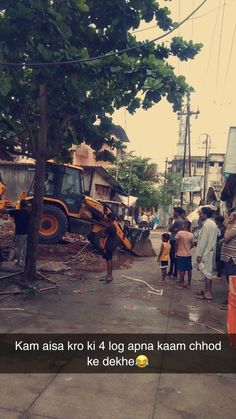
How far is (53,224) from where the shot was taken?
12.6 metres

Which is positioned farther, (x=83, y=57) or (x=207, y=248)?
(x=207, y=248)

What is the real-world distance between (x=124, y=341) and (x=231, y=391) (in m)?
1.59

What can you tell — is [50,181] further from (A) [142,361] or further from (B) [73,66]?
(A) [142,361]

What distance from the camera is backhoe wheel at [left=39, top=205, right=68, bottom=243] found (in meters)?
12.4

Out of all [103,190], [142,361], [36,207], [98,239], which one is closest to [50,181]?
[98,239]

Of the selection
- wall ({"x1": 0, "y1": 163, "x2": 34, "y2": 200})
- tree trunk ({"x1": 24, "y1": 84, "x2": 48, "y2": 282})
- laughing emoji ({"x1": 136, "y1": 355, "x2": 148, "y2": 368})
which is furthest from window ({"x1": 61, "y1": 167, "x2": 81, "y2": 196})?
wall ({"x1": 0, "y1": 163, "x2": 34, "y2": 200})

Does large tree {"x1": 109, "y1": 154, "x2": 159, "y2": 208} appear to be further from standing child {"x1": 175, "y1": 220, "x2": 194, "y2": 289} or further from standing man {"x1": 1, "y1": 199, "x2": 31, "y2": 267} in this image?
standing child {"x1": 175, "y1": 220, "x2": 194, "y2": 289}

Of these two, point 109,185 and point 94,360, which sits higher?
point 109,185

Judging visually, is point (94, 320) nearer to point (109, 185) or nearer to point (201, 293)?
point (201, 293)

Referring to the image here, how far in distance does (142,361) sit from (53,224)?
8727mm

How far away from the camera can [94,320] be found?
19.3 feet

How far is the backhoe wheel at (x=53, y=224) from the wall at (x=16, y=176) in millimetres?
11796

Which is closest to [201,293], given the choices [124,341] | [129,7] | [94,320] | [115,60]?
[94,320]

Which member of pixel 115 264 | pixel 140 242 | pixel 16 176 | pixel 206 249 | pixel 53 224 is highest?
pixel 16 176
